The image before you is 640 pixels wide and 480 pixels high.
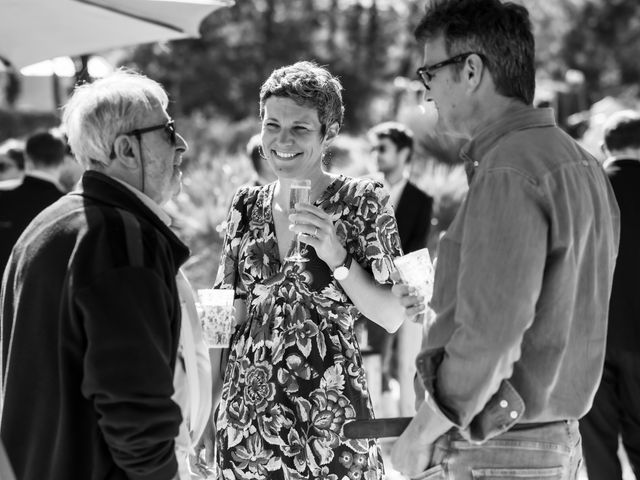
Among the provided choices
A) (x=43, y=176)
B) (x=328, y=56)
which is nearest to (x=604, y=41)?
(x=328, y=56)

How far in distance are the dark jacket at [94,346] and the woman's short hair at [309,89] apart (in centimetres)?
102

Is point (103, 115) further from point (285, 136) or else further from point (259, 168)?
point (259, 168)

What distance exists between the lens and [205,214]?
867cm

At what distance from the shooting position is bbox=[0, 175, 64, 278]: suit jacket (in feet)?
19.7

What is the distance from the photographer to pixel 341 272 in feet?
10.6

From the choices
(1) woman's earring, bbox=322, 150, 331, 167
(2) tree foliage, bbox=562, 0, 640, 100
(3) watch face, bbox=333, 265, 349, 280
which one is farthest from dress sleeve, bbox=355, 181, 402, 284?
(2) tree foliage, bbox=562, 0, 640, 100

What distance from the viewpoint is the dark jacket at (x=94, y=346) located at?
7.68 feet

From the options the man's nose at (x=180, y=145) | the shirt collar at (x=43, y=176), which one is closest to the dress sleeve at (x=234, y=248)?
the man's nose at (x=180, y=145)

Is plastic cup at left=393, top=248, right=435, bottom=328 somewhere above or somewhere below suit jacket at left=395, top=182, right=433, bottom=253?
above

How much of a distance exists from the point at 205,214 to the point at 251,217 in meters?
5.20

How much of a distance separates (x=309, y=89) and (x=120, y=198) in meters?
1.08

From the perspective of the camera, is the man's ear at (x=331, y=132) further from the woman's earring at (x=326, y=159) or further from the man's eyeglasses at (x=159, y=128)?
the man's eyeglasses at (x=159, y=128)

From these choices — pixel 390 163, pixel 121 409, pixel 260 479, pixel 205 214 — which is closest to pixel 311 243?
pixel 260 479

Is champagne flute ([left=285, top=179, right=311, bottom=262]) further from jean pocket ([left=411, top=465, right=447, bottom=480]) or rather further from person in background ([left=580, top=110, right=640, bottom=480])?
person in background ([left=580, top=110, right=640, bottom=480])
